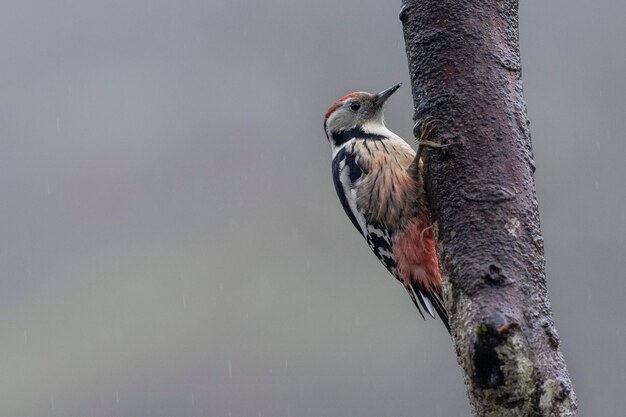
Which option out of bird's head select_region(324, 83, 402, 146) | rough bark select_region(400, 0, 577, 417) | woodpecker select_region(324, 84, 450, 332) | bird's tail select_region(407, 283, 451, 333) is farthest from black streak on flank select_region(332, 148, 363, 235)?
rough bark select_region(400, 0, 577, 417)

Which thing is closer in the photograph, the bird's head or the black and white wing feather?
the black and white wing feather

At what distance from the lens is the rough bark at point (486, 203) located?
232 cm

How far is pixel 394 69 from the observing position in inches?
554

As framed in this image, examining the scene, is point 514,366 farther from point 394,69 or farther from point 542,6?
point 542,6

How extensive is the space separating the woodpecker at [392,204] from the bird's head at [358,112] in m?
0.05

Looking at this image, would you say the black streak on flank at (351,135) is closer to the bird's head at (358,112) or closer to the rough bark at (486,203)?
the bird's head at (358,112)

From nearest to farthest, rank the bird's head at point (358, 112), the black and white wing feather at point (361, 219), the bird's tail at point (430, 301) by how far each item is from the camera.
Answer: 1. the bird's tail at point (430, 301)
2. the black and white wing feather at point (361, 219)
3. the bird's head at point (358, 112)

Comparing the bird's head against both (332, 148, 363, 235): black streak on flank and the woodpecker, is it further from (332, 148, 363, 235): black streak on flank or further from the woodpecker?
(332, 148, 363, 235): black streak on flank

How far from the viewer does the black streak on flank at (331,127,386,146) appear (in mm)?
4887

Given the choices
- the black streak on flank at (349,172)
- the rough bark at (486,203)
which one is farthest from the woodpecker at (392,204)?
the rough bark at (486,203)

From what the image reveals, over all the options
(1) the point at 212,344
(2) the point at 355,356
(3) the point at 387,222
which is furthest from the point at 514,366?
(1) the point at 212,344

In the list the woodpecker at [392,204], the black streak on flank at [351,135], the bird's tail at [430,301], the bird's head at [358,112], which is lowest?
the bird's tail at [430,301]

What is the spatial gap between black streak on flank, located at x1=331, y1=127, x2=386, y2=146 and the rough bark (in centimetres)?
189

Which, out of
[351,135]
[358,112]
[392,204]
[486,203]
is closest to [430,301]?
[392,204]
